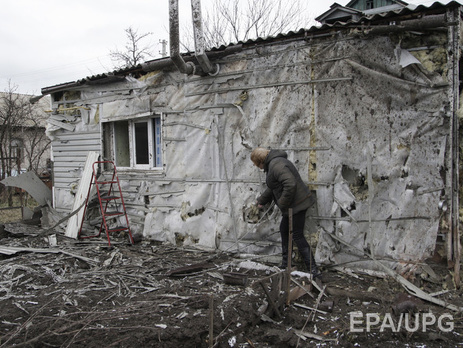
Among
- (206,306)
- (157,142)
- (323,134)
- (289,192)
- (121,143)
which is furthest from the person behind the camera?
(121,143)

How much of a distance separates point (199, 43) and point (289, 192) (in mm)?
2817

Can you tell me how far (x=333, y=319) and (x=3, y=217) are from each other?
1064 centimetres

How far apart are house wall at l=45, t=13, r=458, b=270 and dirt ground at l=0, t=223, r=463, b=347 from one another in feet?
2.03

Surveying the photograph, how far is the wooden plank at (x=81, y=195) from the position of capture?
→ 25.4 ft

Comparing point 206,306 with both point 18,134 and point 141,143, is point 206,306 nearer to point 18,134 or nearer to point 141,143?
point 141,143

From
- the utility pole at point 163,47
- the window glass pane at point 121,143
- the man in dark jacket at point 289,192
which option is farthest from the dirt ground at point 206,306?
the utility pole at point 163,47

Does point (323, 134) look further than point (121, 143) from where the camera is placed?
No

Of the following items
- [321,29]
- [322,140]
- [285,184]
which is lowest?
[285,184]

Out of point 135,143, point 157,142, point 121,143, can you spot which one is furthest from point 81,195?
point 157,142

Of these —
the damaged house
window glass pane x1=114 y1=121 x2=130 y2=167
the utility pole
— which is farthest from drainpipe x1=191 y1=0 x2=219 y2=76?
the utility pole

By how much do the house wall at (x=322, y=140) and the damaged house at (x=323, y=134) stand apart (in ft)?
0.05

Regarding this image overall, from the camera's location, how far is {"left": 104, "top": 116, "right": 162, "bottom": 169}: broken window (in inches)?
296

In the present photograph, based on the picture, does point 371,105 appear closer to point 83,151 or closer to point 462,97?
point 462,97

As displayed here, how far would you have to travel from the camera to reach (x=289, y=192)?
189 inches
